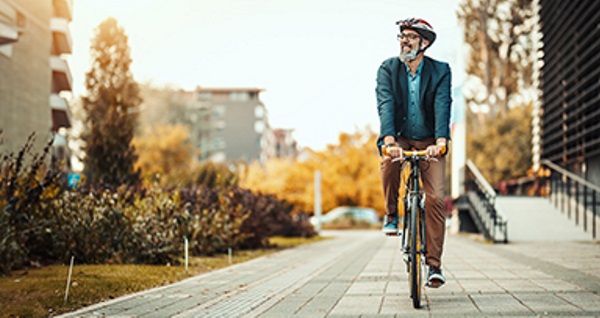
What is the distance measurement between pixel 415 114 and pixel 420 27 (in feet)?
2.36

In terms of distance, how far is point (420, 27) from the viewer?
7.12 metres

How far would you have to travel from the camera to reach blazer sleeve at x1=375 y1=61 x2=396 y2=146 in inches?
277

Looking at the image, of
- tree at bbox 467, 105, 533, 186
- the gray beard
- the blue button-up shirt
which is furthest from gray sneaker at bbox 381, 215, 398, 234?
tree at bbox 467, 105, 533, 186

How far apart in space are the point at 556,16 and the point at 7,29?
1758 centimetres

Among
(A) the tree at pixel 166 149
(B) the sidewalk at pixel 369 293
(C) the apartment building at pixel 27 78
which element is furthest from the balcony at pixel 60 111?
(A) the tree at pixel 166 149

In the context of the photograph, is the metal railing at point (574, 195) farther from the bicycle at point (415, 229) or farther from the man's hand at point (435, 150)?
the man's hand at point (435, 150)

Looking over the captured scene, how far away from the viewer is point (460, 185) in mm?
29406

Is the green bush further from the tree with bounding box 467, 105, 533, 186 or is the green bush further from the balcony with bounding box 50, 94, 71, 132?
the tree with bounding box 467, 105, 533, 186

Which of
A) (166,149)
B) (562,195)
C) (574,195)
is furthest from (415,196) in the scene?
(166,149)

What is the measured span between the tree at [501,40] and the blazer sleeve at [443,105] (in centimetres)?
3867

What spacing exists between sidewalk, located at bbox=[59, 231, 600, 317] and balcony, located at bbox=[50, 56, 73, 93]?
84.6 ft

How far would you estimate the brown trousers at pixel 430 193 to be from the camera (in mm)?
7059

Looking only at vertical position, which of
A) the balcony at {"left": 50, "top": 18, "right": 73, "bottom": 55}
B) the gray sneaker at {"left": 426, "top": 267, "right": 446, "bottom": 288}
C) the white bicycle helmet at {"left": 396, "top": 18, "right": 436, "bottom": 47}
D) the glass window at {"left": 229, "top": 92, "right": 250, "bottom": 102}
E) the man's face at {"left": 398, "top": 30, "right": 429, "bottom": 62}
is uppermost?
the glass window at {"left": 229, "top": 92, "right": 250, "bottom": 102}

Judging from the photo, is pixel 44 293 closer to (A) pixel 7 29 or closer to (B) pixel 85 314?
(B) pixel 85 314
